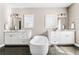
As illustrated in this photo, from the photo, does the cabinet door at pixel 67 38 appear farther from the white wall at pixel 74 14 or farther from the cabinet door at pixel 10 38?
the cabinet door at pixel 10 38

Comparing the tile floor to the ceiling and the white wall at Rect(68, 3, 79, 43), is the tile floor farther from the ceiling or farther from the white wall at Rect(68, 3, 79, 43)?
the ceiling

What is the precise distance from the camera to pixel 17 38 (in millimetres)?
1274

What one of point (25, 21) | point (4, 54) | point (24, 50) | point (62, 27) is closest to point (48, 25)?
point (62, 27)

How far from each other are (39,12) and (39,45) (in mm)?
403

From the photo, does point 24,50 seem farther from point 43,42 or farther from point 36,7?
point 36,7

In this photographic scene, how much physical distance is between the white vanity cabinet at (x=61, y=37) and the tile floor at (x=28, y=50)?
65 millimetres

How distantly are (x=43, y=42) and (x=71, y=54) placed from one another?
350 mm

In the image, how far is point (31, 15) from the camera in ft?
4.22

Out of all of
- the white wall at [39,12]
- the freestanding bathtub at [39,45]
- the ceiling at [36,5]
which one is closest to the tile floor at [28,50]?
the freestanding bathtub at [39,45]

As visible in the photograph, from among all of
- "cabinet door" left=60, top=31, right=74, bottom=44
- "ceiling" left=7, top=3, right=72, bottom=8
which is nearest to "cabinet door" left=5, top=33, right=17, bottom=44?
"ceiling" left=7, top=3, right=72, bottom=8

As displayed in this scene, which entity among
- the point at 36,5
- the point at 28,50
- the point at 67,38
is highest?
the point at 36,5

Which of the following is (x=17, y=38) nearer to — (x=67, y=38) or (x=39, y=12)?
(x=39, y=12)

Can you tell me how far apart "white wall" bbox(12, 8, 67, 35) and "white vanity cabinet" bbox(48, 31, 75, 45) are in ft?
0.46

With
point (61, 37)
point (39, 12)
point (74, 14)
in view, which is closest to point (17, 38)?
point (39, 12)
